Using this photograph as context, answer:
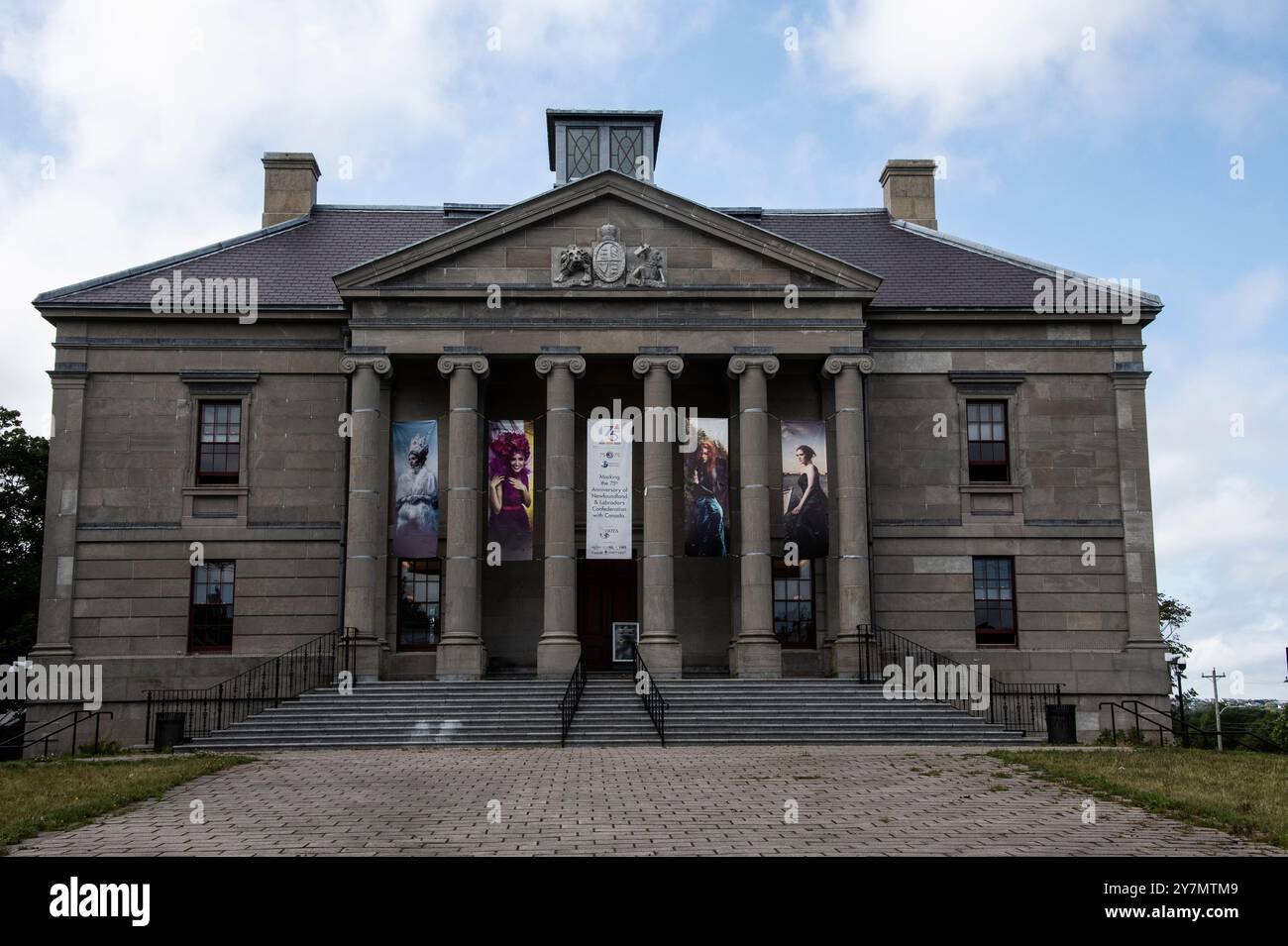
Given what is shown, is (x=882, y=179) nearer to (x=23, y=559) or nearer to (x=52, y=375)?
(x=52, y=375)

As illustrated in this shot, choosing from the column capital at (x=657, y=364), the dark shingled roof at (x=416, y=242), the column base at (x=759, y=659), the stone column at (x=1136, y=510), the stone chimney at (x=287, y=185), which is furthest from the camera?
the stone chimney at (x=287, y=185)

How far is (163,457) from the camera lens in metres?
31.3

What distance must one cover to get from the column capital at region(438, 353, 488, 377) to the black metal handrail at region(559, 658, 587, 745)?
23.7ft

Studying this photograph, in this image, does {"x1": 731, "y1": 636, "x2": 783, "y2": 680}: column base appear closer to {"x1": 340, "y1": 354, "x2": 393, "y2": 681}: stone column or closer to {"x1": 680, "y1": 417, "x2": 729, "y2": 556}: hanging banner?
{"x1": 680, "y1": 417, "x2": 729, "y2": 556}: hanging banner

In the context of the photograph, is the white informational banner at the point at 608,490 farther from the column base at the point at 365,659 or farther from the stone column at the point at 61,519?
the stone column at the point at 61,519

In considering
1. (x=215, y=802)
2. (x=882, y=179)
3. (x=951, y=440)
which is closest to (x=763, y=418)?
(x=951, y=440)

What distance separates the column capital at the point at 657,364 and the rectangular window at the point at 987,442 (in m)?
7.86

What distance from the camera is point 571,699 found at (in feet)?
87.1

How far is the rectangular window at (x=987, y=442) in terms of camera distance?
106 feet

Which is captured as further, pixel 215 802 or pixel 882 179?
pixel 882 179

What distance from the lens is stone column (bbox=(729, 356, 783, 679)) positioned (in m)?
29.1

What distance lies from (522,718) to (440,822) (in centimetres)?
1221

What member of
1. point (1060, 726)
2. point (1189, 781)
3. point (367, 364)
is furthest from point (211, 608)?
point (1189, 781)

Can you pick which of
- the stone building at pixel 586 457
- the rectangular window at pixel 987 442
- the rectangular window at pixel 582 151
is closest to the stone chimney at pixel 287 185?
the stone building at pixel 586 457
